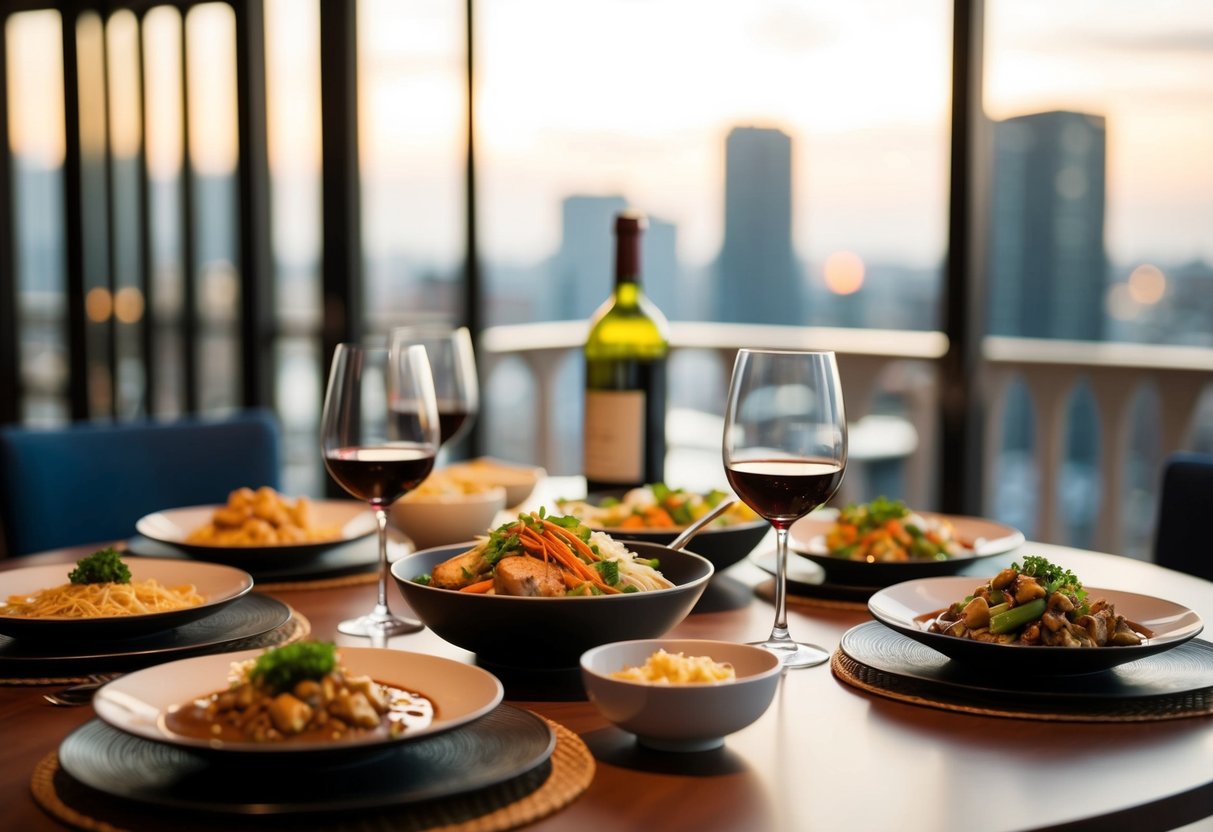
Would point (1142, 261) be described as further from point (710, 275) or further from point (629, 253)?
point (629, 253)

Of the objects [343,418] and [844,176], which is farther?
[844,176]

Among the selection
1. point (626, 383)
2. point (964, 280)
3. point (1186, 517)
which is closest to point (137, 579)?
point (626, 383)

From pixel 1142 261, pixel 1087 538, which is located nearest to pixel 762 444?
pixel 1142 261

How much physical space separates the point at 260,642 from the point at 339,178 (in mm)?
3410

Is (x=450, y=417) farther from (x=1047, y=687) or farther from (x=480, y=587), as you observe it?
(x=1047, y=687)

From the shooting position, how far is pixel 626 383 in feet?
6.31

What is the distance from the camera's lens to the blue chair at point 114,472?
7.16 ft

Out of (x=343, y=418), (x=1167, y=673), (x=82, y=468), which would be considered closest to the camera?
(x=1167, y=673)

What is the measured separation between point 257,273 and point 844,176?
6.84 feet

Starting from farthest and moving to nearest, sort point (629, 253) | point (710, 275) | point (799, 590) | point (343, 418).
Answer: point (710, 275) < point (629, 253) < point (799, 590) < point (343, 418)

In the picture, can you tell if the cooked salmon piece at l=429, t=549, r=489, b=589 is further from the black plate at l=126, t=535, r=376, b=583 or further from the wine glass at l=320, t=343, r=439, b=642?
the black plate at l=126, t=535, r=376, b=583

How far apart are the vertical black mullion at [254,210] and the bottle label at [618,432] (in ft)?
10.2

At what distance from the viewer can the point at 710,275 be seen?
4.97 m

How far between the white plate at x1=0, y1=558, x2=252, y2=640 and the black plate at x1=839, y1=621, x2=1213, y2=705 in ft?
1.94
